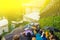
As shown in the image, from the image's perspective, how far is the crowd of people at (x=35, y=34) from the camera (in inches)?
121

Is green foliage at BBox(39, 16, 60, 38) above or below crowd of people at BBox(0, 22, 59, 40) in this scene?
above

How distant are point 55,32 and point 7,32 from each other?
0.84 metres

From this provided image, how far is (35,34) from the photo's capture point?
3.24 metres

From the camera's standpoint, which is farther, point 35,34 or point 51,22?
point 35,34

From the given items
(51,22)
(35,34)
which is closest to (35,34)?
(35,34)

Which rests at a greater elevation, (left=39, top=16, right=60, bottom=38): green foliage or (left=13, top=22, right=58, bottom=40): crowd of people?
(left=39, top=16, right=60, bottom=38): green foliage

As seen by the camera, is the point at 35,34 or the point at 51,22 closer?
the point at 51,22

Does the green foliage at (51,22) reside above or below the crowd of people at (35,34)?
above

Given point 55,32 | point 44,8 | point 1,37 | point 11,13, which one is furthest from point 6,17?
point 55,32

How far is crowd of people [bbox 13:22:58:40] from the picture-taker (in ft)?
10.1

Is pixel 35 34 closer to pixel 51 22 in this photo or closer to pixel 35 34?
pixel 35 34

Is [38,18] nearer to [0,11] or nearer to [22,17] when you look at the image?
[22,17]

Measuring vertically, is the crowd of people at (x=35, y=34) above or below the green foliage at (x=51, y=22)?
below

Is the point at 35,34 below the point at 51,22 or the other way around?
below
